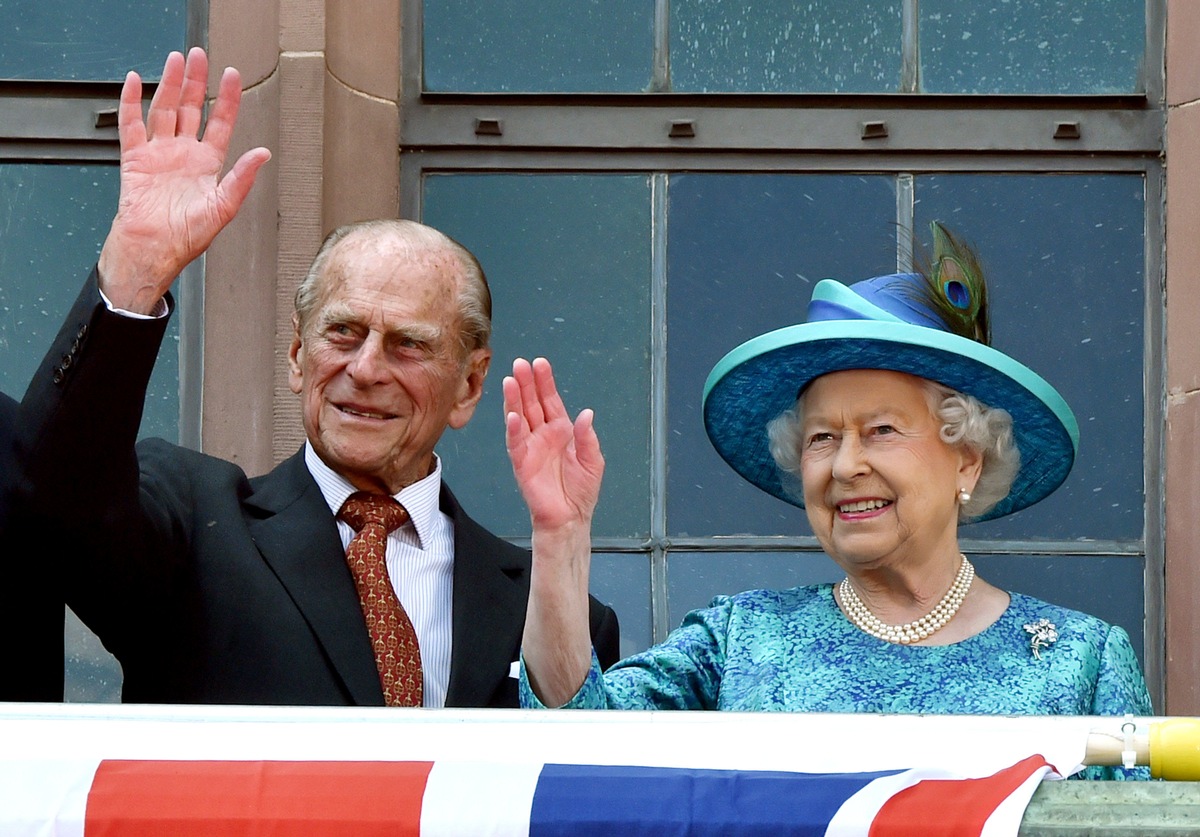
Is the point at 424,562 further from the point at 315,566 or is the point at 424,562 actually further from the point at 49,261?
the point at 49,261

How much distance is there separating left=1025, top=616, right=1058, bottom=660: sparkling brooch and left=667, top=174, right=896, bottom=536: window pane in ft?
3.95

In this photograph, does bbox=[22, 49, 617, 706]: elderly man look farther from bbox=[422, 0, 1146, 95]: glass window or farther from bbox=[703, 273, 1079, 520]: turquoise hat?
bbox=[422, 0, 1146, 95]: glass window

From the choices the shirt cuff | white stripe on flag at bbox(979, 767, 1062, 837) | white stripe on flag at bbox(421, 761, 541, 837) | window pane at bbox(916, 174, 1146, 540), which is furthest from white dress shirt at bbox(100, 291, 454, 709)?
window pane at bbox(916, 174, 1146, 540)

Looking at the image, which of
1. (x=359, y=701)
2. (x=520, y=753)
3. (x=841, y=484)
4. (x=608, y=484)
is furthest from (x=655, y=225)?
(x=520, y=753)

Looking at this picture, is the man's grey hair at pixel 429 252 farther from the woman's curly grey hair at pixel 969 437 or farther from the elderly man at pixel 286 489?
the woman's curly grey hair at pixel 969 437

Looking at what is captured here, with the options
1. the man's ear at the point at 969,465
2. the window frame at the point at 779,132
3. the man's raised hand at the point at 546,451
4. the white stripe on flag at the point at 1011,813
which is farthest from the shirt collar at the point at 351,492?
the white stripe on flag at the point at 1011,813

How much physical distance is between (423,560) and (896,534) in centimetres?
72

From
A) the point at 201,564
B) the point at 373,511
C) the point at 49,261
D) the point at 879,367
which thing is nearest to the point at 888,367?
the point at 879,367

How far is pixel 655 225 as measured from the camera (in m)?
4.29

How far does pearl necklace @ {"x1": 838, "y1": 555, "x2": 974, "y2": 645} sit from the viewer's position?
118 inches

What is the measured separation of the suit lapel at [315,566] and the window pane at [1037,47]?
6.16 feet

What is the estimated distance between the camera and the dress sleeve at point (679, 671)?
2893 mm

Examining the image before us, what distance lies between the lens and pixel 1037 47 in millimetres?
4312

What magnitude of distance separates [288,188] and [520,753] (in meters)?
2.21
